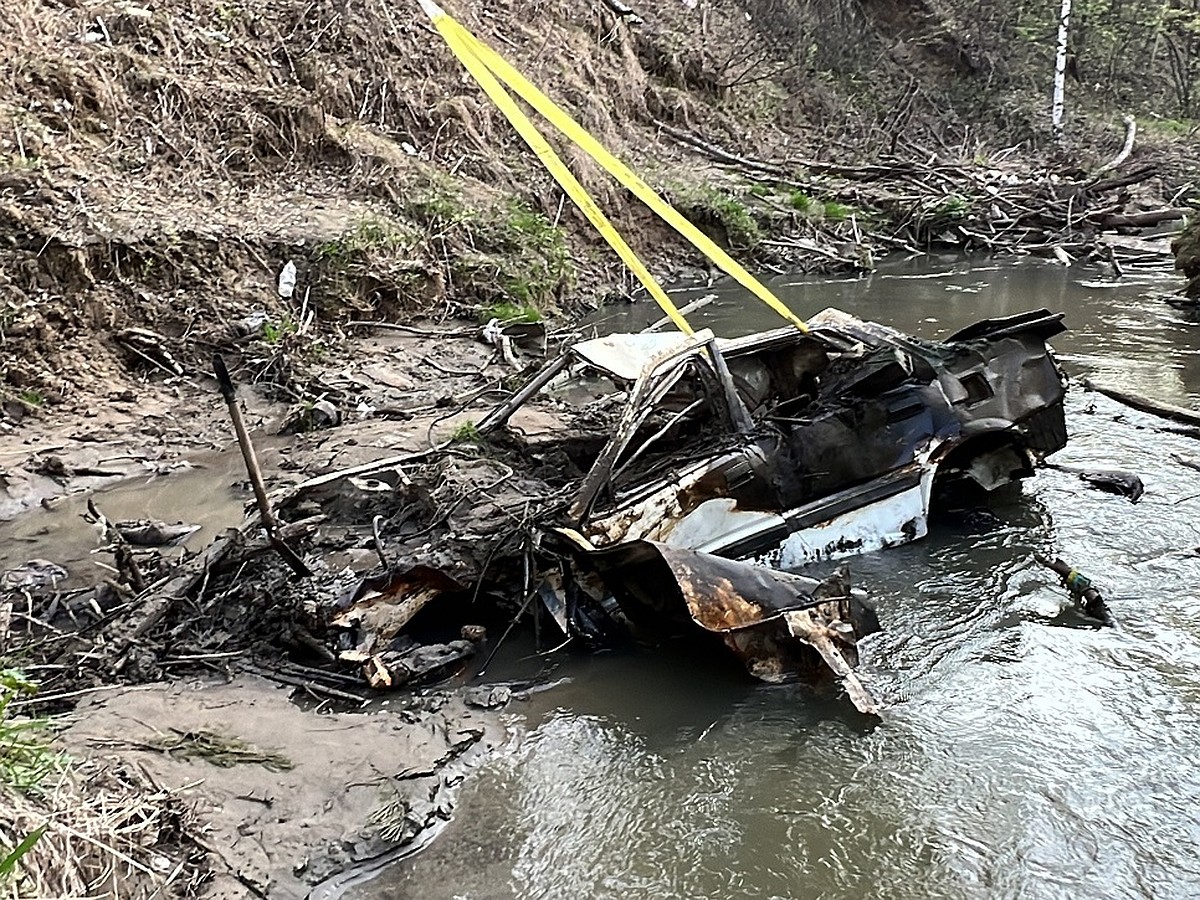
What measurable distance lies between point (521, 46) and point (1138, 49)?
18253 millimetres

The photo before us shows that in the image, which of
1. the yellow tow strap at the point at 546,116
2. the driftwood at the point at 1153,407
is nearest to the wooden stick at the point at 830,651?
the yellow tow strap at the point at 546,116

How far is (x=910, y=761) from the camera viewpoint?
4465 millimetres

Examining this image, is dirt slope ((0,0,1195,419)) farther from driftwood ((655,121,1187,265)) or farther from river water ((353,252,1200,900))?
river water ((353,252,1200,900))

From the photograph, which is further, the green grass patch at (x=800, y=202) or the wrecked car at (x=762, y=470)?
the green grass patch at (x=800, y=202)

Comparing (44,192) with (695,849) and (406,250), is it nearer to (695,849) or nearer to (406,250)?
(406,250)

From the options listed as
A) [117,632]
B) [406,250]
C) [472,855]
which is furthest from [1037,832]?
[406,250]

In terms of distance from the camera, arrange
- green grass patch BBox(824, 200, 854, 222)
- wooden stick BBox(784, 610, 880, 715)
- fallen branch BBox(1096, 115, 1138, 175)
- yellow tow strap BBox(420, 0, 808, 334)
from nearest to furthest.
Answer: yellow tow strap BBox(420, 0, 808, 334) < wooden stick BBox(784, 610, 880, 715) < green grass patch BBox(824, 200, 854, 222) < fallen branch BBox(1096, 115, 1138, 175)

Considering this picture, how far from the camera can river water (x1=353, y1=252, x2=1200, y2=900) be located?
3.89 meters

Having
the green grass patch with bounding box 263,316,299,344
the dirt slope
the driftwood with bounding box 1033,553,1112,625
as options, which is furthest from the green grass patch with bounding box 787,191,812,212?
the driftwood with bounding box 1033,553,1112,625

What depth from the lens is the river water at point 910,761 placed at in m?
3.89

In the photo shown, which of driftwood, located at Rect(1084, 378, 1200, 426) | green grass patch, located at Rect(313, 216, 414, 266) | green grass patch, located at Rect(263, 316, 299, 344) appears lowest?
driftwood, located at Rect(1084, 378, 1200, 426)

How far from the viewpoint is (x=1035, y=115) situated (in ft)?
79.9

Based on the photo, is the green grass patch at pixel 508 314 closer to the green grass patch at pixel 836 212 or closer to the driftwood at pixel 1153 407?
the driftwood at pixel 1153 407

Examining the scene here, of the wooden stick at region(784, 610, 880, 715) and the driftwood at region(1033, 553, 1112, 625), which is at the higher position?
the wooden stick at region(784, 610, 880, 715)
